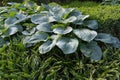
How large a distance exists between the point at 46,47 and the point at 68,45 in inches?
10.4

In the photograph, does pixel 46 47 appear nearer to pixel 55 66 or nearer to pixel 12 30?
pixel 55 66

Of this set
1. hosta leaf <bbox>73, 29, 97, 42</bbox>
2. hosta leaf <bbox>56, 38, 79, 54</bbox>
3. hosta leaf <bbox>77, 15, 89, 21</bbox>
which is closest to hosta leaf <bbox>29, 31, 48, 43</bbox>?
hosta leaf <bbox>56, 38, 79, 54</bbox>

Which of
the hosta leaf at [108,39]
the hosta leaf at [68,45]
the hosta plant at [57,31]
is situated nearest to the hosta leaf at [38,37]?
the hosta plant at [57,31]

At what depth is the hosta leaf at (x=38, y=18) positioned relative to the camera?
13.1 feet

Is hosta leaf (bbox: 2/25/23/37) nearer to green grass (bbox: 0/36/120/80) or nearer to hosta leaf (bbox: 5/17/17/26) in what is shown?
hosta leaf (bbox: 5/17/17/26)

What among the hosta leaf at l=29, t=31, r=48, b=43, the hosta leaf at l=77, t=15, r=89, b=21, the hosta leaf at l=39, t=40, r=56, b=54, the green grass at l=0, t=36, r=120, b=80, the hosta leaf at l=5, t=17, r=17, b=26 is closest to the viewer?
the green grass at l=0, t=36, r=120, b=80

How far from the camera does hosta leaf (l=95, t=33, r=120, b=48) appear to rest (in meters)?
3.81

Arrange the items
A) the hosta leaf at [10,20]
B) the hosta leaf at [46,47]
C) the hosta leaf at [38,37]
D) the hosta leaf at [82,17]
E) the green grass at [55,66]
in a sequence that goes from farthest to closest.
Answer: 1. the hosta leaf at [10,20]
2. the hosta leaf at [82,17]
3. the hosta leaf at [38,37]
4. the hosta leaf at [46,47]
5. the green grass at [55,66]

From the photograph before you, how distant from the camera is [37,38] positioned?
12.6ft

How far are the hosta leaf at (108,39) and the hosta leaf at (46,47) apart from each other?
558 millimetres

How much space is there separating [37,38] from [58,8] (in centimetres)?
64

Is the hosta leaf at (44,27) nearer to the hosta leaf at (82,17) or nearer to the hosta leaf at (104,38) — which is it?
the hosta leaf at (82,17)

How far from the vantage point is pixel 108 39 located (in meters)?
3.83

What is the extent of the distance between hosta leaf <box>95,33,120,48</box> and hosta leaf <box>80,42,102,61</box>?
155mm
